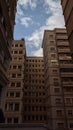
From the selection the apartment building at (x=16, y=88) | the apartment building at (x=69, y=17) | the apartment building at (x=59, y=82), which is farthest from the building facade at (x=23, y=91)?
the apartment building at (x=69, y=17)

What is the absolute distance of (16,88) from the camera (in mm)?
A: 42719

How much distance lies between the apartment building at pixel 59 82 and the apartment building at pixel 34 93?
1059 centimetres

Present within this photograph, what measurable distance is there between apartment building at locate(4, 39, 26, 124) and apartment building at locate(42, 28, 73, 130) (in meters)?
7.73

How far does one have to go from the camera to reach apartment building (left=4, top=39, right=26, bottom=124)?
38281 mm

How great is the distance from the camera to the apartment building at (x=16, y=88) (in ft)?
126

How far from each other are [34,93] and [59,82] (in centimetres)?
1810

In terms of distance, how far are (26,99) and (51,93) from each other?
17.8 meters

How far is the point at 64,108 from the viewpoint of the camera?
36.8 metres

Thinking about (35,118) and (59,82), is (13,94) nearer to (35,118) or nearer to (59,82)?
(59,82)

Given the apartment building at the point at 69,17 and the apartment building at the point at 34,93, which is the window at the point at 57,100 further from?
the apartment building at the point at 69,17

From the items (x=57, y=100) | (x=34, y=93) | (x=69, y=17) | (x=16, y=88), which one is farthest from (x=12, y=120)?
(x=69, y=17)

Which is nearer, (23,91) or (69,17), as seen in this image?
(69,17)

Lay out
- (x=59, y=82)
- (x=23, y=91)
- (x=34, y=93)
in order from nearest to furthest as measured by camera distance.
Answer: (x=59, y=82), (x=23, y=91), (x=34, y=93)

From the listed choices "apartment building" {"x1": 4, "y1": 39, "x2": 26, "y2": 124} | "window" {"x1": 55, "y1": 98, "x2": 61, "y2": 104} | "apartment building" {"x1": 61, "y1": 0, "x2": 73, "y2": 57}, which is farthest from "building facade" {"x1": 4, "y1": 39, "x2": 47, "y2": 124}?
"apartment building" {"x1": 61, "y1": 0, "x2": 73, "y2": 57}
